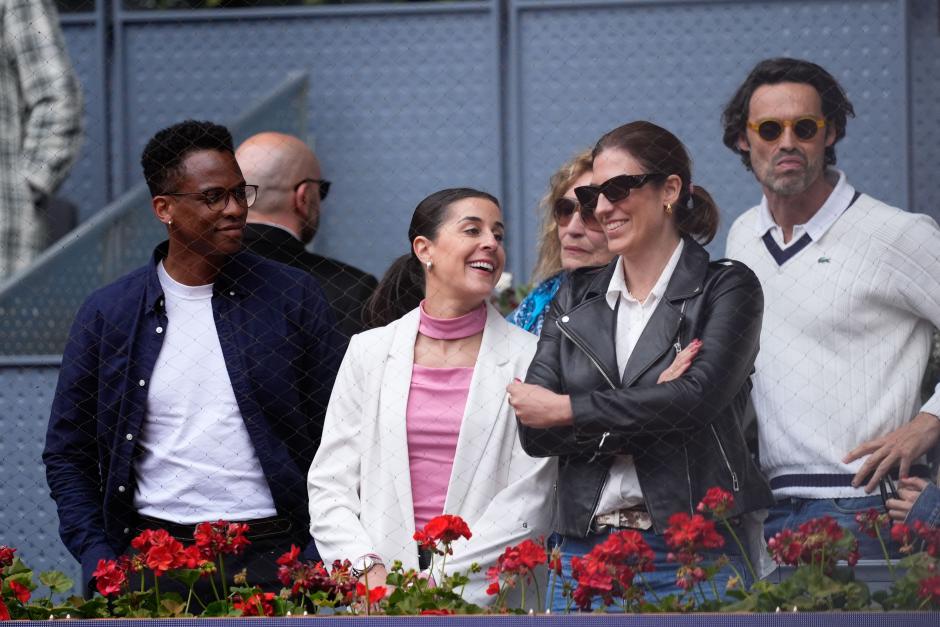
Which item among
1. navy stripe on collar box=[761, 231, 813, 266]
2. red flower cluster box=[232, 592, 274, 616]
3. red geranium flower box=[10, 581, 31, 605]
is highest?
navy stripe on collar box=[761, 231, 813, 266]

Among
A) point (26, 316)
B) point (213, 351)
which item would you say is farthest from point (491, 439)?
point (26, 316)

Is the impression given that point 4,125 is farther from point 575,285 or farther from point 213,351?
point 575,285

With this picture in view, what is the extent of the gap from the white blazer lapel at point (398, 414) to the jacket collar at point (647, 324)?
356mm

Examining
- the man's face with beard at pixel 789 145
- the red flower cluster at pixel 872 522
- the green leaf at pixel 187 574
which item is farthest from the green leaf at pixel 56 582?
the man's face with beard at pixel 789 145

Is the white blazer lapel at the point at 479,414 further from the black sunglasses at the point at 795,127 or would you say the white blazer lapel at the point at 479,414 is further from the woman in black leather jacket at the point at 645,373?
the black sunglasses at the point at 795,127

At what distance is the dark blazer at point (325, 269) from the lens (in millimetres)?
4344

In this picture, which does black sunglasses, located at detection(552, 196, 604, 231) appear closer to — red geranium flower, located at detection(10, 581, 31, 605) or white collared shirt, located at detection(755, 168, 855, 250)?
white collared shirt, located at detection(755, 168, 855, 250)

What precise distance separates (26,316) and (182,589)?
175 cm

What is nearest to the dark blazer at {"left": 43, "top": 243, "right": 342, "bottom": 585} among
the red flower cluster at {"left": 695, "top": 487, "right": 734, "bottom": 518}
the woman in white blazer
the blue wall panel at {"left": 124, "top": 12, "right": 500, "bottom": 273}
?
the woman in white blazer

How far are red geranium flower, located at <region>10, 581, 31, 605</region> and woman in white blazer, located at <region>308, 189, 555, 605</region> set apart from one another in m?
0.62

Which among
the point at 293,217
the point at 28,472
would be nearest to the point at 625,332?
the point at 293,217

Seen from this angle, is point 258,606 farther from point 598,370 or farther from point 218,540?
point 598,370

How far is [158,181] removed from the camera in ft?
13.0

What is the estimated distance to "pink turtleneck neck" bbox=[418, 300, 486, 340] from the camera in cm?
375
